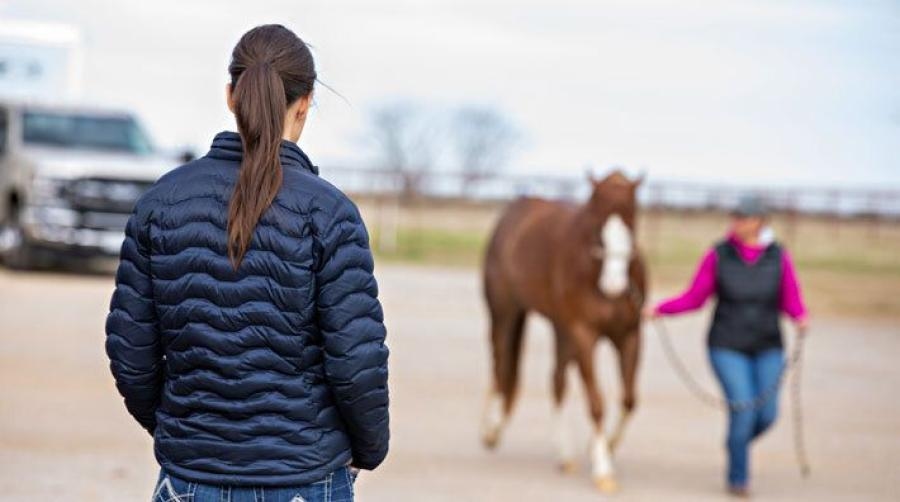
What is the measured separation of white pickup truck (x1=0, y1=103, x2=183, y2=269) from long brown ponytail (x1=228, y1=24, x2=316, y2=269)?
18230 mm

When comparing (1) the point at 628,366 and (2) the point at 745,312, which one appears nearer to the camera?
(2) the point at 745,312

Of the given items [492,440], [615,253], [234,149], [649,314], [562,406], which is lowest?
[492,440]

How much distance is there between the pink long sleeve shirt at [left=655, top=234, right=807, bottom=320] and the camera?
8.82 metres

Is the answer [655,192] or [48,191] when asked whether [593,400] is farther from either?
[655,192]

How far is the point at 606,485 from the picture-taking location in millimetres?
8617

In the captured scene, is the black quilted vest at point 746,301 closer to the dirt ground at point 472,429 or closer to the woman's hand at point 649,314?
the woman's hand at point 649,314

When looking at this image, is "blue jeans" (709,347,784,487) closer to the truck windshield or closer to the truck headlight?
the truck headlight

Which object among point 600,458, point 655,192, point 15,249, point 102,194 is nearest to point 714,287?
point 600,458

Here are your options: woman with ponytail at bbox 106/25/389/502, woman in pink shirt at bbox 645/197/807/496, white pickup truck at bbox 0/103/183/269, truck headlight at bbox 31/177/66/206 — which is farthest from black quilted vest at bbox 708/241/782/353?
truck headlight at bbox 31/177/66/206

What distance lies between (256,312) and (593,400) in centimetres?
621

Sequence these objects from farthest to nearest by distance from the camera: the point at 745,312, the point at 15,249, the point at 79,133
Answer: the point at 79,133 → the point at 15,249 → the point at 745,312

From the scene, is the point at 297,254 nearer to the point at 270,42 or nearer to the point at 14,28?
the point at 270,42

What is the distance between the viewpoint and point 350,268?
3.09m

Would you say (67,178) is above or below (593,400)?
below
